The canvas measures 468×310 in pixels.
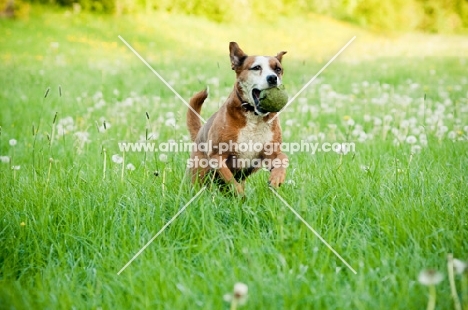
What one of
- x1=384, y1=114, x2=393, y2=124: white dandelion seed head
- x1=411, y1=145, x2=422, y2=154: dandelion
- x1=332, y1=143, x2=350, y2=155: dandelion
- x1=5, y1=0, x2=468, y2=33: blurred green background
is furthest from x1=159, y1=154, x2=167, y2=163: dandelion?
x1=5, y1=0, x2=468, y2=33: blurred green background

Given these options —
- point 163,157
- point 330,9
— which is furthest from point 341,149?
point 330,9

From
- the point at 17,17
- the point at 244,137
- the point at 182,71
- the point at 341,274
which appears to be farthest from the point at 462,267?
the point at 17,17

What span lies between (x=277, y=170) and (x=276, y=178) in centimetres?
9

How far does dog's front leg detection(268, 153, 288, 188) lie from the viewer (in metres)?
3.57

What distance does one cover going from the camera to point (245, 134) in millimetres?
3832

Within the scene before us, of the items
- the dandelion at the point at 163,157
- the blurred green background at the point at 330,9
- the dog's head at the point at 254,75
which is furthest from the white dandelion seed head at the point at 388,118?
the blurred green background at the point at 330,9

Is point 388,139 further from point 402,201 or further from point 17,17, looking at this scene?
point 17,17

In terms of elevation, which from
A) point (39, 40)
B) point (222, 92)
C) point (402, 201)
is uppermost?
point (402, 201)

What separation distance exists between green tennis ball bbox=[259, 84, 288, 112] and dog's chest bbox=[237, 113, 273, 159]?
7.7 inches

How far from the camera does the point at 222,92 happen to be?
25.4 ft

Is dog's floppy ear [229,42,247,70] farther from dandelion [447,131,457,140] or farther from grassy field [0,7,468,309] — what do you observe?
dandelion [447,131,457,140]

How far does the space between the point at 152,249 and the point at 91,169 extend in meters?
1.62

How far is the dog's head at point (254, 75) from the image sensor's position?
379 cm

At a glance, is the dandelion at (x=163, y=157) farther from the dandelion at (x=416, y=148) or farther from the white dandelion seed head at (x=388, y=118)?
the white dandelion seed head at (x=388, y=118)
